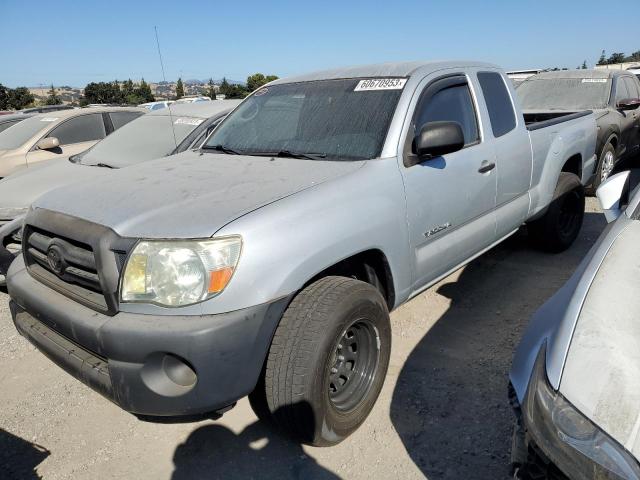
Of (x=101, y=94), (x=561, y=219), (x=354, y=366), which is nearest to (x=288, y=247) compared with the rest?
(x=354, y=366)

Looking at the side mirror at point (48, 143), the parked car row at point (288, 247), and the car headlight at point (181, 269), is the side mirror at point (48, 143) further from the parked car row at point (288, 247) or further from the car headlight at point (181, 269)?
the car headlight at point (181, 269)

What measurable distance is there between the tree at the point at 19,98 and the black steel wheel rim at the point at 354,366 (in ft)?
105

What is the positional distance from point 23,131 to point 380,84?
21.6ft

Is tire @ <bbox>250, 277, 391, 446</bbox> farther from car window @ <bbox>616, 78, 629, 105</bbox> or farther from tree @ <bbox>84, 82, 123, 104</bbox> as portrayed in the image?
tree @ <bbox>84, 82, 123, 104</bbox>

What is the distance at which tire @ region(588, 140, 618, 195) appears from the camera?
665cm

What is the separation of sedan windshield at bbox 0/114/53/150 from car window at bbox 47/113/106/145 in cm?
19

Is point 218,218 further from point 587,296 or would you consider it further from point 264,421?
point 587,296

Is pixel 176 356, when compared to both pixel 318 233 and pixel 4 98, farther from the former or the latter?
pixel 4 98

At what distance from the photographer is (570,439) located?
143cm

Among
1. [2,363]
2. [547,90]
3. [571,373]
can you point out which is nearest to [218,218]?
[571,373]

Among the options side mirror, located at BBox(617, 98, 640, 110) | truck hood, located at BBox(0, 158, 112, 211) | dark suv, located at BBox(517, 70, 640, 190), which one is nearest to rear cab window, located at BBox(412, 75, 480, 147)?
truck hood, located at BBox(0, 158, 112, 211)

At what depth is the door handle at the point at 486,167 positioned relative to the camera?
332 centimetres

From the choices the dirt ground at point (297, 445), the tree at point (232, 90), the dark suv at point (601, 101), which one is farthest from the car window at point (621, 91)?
the tree at point (232, 90)

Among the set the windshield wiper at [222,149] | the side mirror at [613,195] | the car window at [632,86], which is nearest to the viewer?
the side mirror at [613,195]
